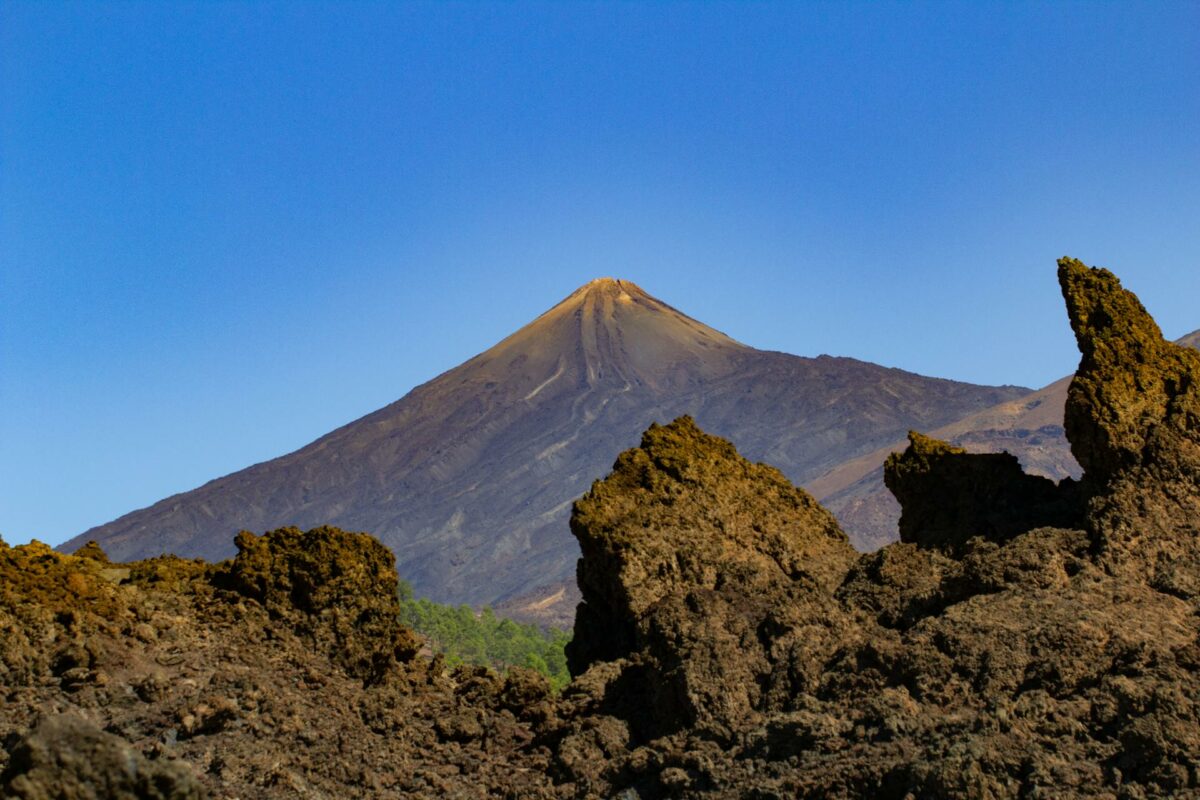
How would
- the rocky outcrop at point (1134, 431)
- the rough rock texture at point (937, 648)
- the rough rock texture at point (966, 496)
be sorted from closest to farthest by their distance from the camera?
the rough rock texture at point (937, 648) → the rocky outcrop at point (1134, 431) → the rough rock texture at point (966, 496)

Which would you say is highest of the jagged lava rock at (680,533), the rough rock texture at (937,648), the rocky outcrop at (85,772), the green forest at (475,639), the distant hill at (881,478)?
the rocky outcrop at (85,772)

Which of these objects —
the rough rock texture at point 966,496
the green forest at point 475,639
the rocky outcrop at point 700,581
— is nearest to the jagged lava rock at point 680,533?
the rocky outcrop at point 700,581

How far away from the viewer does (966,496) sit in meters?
17.1

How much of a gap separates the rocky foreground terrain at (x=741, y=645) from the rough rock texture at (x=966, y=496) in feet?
0.12

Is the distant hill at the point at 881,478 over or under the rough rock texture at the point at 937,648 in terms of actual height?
under

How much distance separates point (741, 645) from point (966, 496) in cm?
406

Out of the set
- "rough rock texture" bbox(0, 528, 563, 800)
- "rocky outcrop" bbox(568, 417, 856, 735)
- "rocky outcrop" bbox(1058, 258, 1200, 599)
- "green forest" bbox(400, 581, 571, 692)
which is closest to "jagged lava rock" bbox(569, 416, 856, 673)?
"rocky outcrop" bbox(568, 417, 856, 735)

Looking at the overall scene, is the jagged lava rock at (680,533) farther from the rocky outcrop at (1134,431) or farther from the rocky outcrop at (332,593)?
the rocky outcrop at (1134,431)

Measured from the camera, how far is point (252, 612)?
50.6 feet

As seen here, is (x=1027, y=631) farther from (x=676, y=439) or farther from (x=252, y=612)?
(x=252, y=612)

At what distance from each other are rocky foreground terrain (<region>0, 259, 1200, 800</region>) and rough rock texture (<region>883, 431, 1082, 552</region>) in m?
0.04

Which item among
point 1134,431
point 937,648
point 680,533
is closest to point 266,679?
point 680,533

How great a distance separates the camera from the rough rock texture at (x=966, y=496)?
16172 millimetres

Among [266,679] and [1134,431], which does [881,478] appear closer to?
[1134,431]
